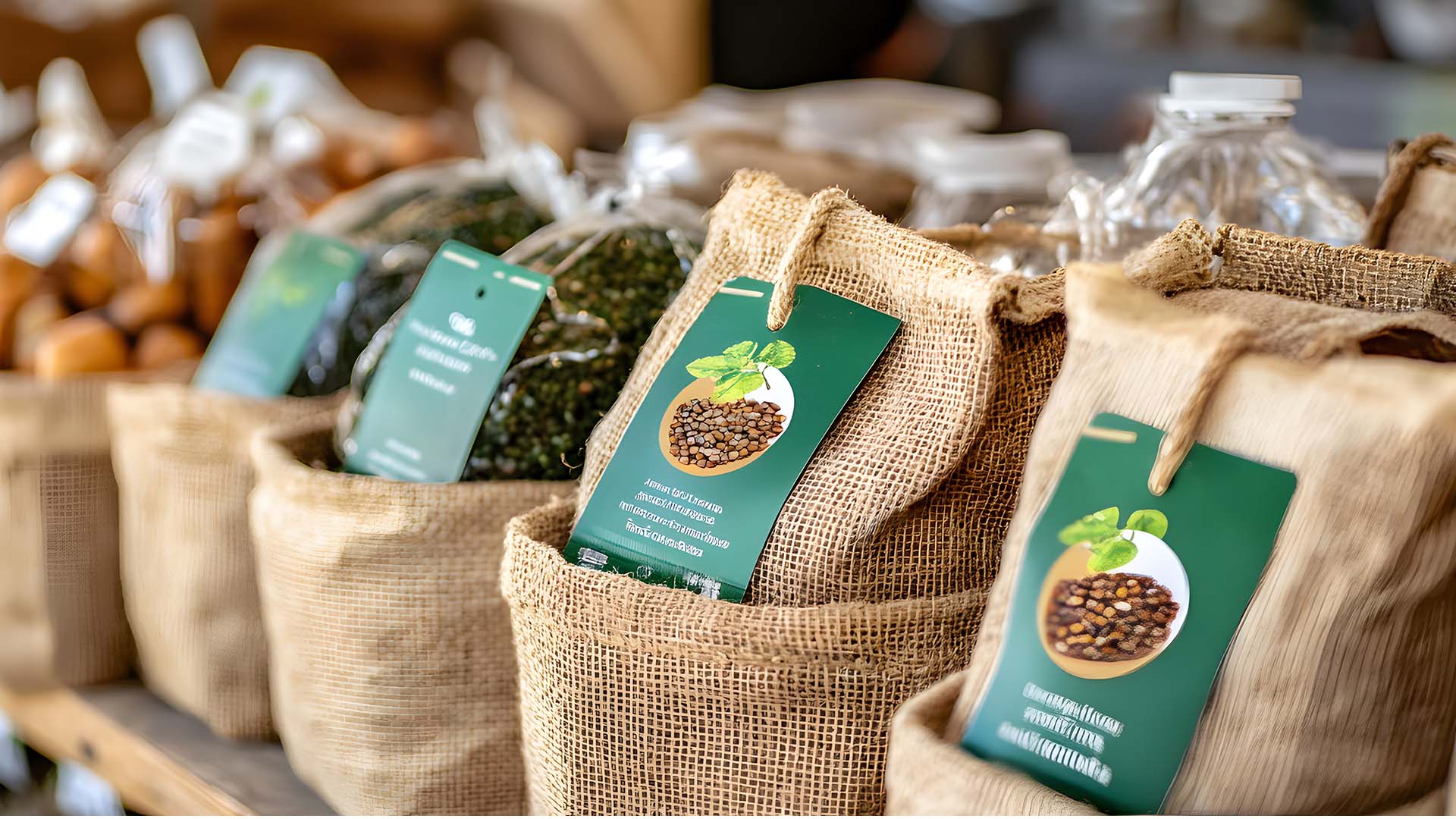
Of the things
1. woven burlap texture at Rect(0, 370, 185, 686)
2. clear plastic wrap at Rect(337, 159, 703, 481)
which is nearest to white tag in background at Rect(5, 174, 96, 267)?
woven burlap texture at Rect(0, 370, 185, 686)

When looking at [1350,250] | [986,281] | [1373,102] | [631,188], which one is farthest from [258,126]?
[1373,102]

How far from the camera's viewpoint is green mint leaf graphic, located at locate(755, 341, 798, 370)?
2.09 feet

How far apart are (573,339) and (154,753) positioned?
1.54ft

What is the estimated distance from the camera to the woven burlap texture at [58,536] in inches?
42.2

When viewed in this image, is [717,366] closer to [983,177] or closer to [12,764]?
[983,177]

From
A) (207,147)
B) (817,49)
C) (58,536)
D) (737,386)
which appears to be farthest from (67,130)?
(817,49)

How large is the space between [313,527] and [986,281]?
0.44 metres

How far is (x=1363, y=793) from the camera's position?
0.47 meters

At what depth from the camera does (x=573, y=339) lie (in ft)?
2.65

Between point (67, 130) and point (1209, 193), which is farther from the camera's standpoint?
point (67, 130)

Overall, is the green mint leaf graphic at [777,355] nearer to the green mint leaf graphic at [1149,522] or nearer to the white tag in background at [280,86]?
the green mint leaf graphic at [1149,522]

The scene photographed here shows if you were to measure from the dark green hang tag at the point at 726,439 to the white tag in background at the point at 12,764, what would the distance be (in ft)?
2.83

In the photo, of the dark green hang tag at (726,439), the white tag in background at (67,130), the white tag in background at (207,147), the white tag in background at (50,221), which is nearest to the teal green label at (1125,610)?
the dark green hang tag at (726,439)

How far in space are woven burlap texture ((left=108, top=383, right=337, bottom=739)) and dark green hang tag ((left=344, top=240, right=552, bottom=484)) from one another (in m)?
0.15
